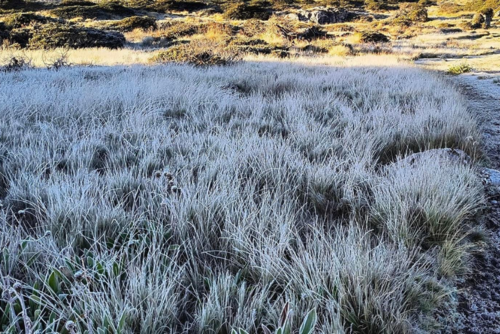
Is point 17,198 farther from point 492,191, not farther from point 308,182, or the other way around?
point 492,191

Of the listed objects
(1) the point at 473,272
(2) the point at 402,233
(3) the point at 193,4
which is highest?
(3) the point at 193,4

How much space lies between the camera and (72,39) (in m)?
15.1

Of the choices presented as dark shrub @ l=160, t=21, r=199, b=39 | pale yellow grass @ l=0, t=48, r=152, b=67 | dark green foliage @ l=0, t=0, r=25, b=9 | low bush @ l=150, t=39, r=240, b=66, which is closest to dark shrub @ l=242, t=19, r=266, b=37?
dark shrub @ l=160, t=21, r=199, b=39

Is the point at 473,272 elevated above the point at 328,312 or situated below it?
below

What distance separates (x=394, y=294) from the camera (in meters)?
1.41

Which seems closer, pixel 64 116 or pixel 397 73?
pixel 64 116

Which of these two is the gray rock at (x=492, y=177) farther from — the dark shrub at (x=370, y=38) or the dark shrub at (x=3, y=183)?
the dark shrub at (x=370, y=38)

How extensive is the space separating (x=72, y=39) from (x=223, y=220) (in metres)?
16.3

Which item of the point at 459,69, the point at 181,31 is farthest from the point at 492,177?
the point at 181,31

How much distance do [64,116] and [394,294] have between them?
4223mm

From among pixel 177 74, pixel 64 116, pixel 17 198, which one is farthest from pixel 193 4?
pixel 17 198

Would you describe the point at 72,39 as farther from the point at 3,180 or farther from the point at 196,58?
the point at 3,180

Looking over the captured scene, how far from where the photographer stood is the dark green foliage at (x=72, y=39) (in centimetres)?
1454

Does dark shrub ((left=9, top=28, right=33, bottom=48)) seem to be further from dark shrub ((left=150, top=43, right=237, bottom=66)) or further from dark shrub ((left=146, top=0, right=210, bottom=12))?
dark shrub ((left=146, top=0, right=210, bottom=12))
